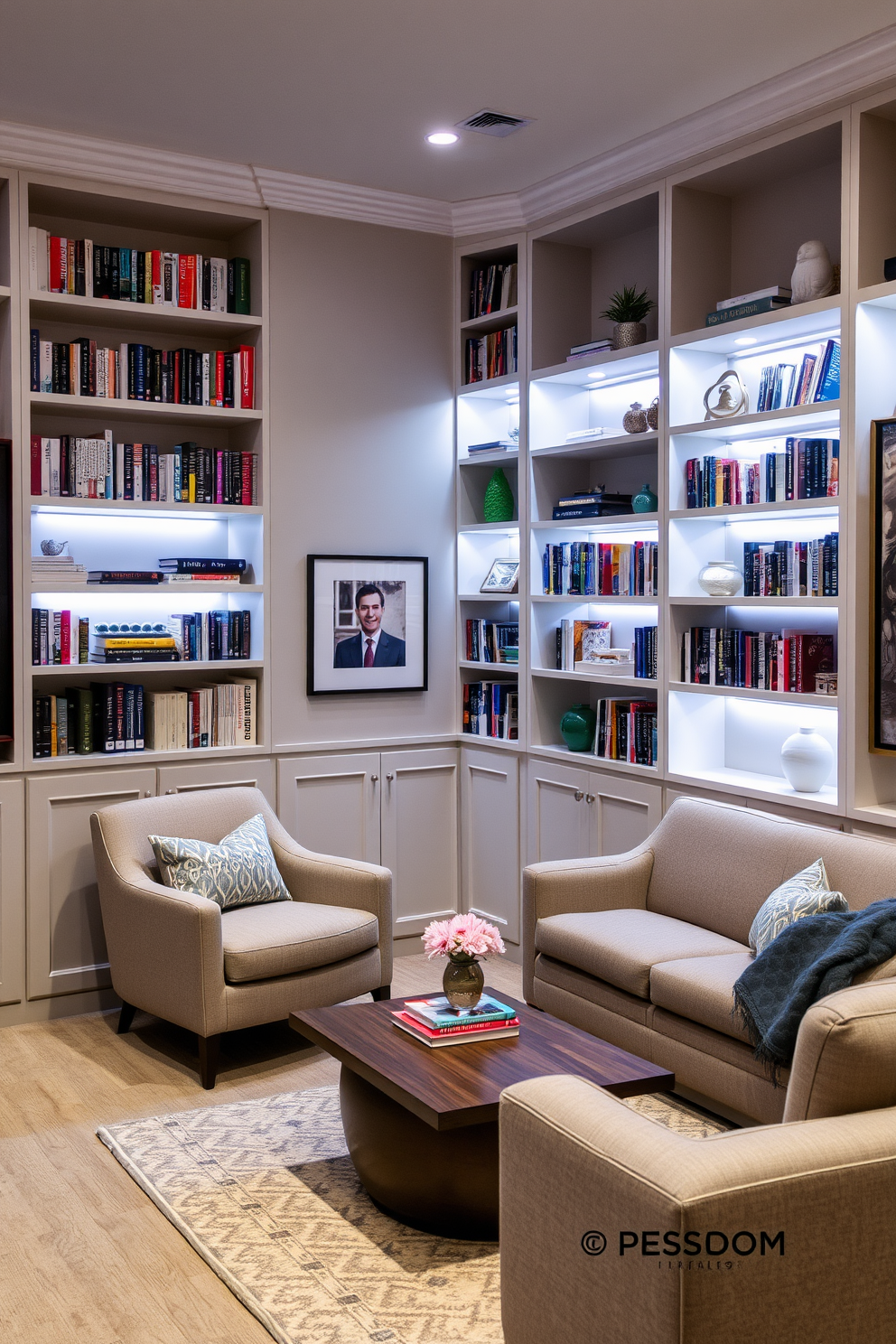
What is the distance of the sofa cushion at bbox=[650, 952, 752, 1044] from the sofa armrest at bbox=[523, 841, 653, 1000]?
23.6 inches

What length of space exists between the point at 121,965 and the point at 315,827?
1.10 meters

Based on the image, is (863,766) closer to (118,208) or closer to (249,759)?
(249,759)

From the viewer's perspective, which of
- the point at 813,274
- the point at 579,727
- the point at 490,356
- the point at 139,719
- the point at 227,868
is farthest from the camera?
the point at 490,356

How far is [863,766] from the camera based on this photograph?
3.66 m

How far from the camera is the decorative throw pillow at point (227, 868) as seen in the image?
4.02m

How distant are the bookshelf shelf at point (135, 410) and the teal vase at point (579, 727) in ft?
5.68

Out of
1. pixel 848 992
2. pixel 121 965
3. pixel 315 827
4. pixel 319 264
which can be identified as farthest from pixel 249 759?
pixel 848 992

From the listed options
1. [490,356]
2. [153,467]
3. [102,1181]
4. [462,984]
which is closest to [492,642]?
[490,356]

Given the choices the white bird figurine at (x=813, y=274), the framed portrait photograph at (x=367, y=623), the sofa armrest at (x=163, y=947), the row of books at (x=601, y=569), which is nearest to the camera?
the sofa armrest at (x=163, y=947)

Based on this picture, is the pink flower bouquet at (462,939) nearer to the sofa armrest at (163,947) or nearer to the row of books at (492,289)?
the sofa armrest at (163,947)

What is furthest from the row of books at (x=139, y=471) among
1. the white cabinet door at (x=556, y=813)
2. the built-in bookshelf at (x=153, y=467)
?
the white cabinet door at (x=556, y=813)

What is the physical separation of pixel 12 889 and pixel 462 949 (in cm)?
207

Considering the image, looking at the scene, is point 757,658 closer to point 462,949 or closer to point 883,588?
point 883,588

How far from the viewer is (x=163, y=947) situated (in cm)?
384
